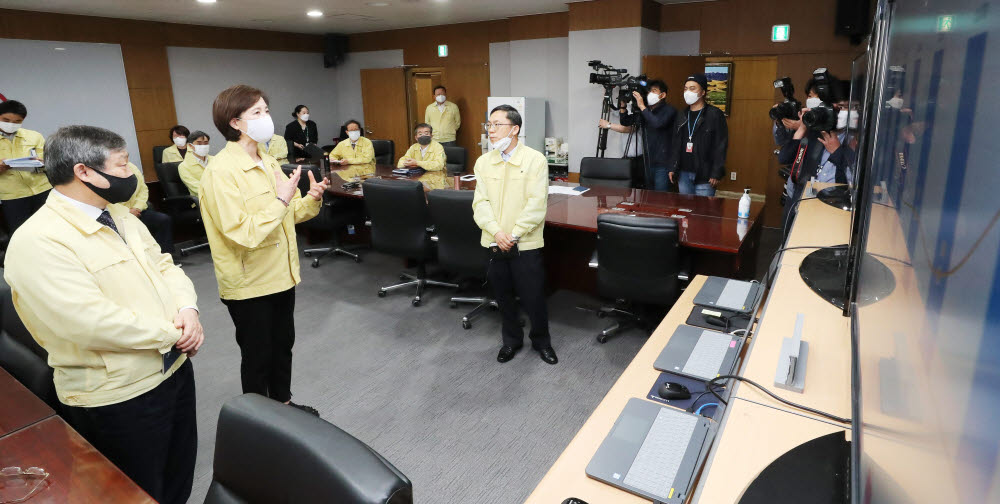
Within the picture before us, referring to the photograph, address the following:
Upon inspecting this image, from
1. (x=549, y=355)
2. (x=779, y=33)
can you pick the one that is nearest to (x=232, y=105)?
(x=549, y=355)

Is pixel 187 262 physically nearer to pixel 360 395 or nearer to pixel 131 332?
pixel 360 395

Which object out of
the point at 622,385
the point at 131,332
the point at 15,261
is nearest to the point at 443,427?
the point at 622,385

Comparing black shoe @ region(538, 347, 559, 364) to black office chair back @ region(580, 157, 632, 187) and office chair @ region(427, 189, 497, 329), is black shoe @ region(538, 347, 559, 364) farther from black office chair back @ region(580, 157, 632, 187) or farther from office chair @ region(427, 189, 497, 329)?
black office chair back @ region(580, 157, 632, 187)

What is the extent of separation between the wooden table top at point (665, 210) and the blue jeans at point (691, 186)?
3.04ft

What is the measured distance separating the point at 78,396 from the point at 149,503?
0.59 meters

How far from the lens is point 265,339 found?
7.95 ft

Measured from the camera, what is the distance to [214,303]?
4438 millimetres

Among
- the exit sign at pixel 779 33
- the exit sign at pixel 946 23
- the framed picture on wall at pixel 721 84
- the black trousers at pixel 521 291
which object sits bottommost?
the black trousers at pixel 521 291

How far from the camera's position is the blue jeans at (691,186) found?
17.1 feet

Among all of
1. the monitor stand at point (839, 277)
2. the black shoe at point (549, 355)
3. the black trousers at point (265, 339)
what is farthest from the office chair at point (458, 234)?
the monitor stand at point (839, 277)

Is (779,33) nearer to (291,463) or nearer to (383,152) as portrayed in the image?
(383,152)

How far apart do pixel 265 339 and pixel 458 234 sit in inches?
62.1

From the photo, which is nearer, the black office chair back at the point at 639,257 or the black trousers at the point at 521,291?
the black office chair back at the point at 639,257

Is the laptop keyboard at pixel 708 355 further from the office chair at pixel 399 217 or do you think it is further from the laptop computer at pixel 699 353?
the office chair at pixel 399 217
